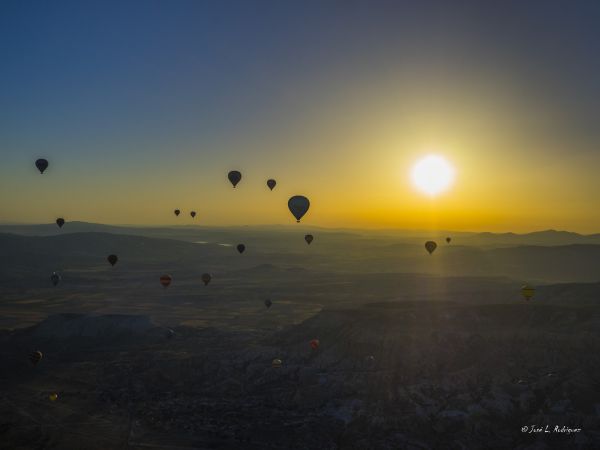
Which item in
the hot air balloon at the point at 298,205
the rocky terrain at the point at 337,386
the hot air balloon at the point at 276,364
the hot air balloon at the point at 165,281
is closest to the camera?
the rocky terrain at the point at 337,386

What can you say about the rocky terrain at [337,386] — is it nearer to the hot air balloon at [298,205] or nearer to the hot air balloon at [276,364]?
the hot air balloon at [276,364]

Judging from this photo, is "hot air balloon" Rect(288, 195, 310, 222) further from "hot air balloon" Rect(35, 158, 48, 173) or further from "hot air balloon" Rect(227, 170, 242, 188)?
"hot air balloon" Rect(35, 158, 48, 173)

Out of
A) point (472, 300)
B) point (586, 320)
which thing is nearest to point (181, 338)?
point (586, 320)

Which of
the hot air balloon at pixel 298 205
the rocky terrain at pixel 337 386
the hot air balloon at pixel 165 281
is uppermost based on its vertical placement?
the hot air balloon at pixel 298 205

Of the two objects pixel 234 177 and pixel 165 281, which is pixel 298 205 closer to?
pixel 234 177

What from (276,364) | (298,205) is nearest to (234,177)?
(298,205)

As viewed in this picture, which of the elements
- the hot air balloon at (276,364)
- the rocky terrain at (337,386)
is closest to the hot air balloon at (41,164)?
the rocky terrain at (337,386)

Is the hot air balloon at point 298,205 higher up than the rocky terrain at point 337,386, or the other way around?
the hot air balloon at point 298,205
